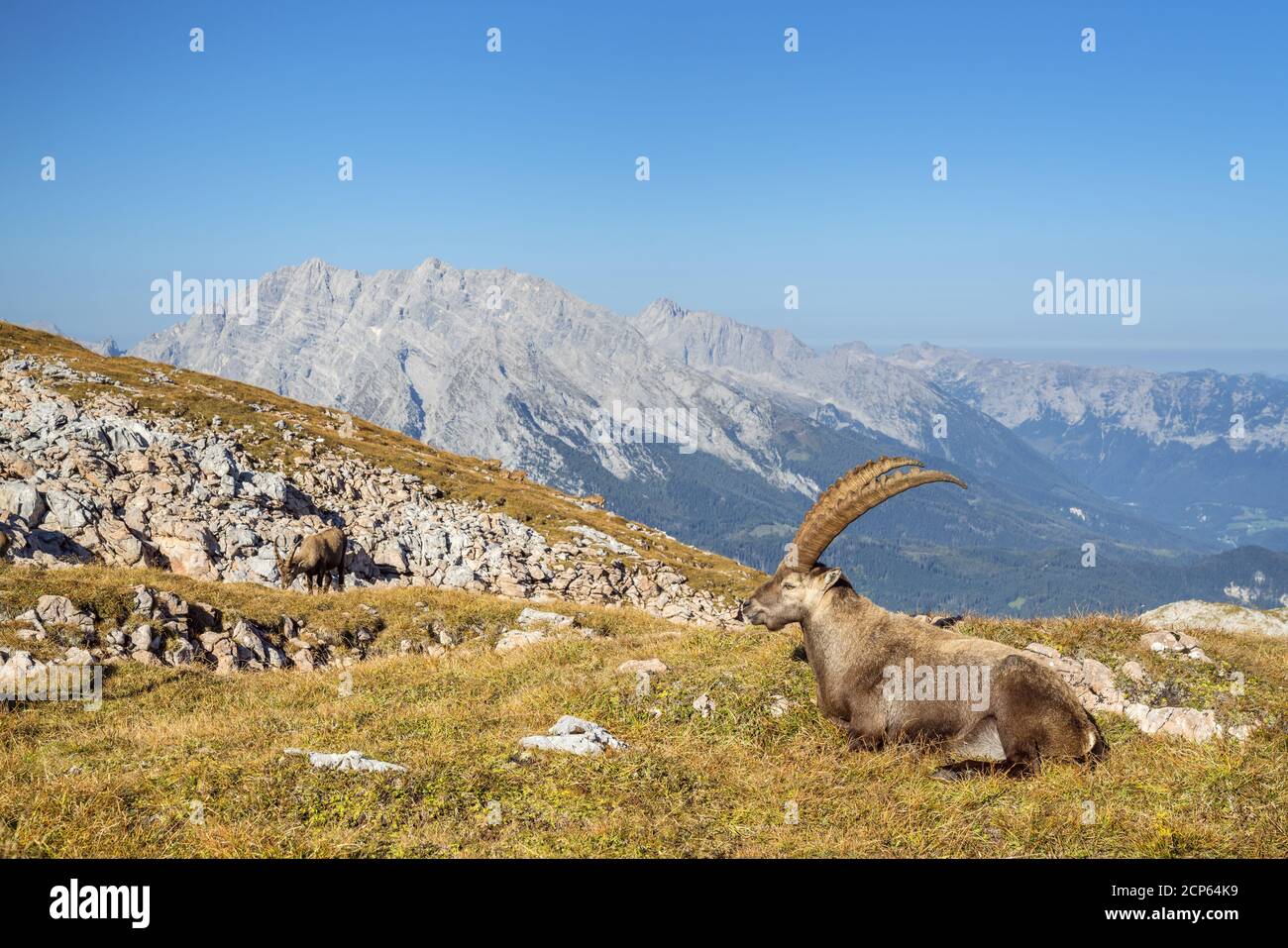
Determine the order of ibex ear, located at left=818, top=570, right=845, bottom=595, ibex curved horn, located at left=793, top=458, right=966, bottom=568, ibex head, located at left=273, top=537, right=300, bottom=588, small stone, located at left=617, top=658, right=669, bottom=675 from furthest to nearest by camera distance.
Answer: ibex head, located at left=273, top=537, right=300, bottom=588 → small stone, located at left=617, top=658, right=669, bottom=675 → ibex ear, located at left=818, top=570, right=845, bottom=595 → ibex curved horn, located at left=793, top=458, right=966, bottom=568

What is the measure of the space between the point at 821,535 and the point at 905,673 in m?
2.62

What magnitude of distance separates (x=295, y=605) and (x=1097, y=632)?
2503 cm

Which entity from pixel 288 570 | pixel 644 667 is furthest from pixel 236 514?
pixel 644 667

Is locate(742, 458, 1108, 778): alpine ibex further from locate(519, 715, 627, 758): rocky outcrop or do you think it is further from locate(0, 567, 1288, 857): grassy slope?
locate(519, 715, 627, 758): rocky outcrop

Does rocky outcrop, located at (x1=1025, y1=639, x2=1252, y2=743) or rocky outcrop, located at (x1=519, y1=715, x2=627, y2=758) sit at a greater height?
rocky outcrop, located at (x1=519, y1=715, x2=627, y2=758)

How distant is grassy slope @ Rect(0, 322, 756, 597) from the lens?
56250mm

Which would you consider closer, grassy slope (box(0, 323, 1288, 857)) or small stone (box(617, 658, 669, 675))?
grassy slope (box(0, 323, 1288, 857))

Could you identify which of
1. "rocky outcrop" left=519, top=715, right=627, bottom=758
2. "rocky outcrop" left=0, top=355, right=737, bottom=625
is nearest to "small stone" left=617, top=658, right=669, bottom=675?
"rocky outcrop" left=519, top=715, right=627, bottom=758

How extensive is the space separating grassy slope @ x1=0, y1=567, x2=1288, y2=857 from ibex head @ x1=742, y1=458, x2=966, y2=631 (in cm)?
136

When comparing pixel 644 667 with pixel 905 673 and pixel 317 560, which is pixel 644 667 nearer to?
pixel 905 673

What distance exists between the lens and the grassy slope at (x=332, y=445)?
185 feet

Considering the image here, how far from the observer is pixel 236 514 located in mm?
41156
